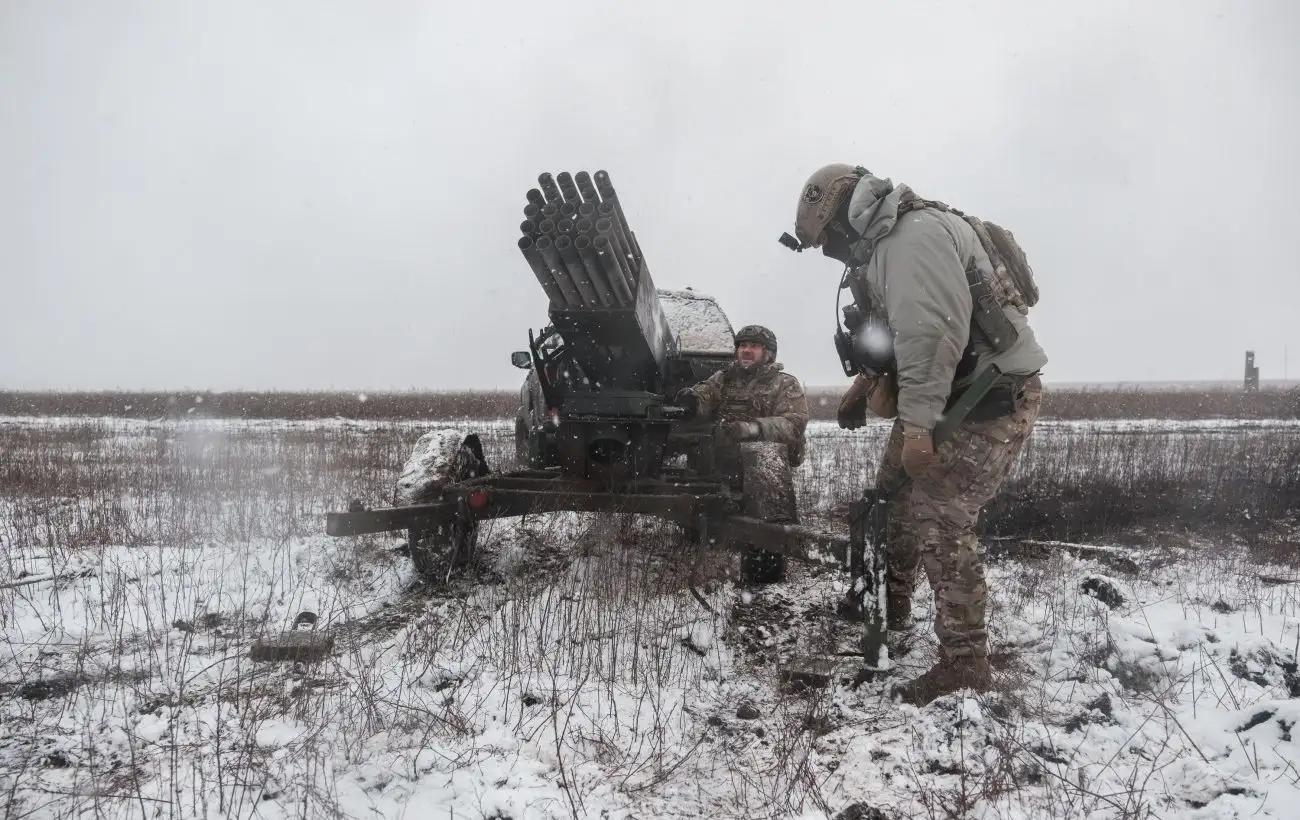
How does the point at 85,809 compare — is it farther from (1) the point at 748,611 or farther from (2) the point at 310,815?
(1) the point at 748,611

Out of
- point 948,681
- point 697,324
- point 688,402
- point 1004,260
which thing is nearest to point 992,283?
point 1004,260

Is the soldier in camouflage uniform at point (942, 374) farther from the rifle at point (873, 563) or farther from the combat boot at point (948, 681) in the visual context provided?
the rifle at point (873, 563)

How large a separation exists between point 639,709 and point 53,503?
6.98 metres

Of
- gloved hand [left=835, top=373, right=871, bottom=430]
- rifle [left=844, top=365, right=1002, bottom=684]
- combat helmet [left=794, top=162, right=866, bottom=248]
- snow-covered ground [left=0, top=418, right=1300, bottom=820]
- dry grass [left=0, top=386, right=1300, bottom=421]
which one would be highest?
combat helmet [left=794, top=162, right=866, bottom=248]

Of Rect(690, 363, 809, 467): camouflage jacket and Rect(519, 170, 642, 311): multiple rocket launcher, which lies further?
Rect(690, 363, 809, 467): camouflage jacket

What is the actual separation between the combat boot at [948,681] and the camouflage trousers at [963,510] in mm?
44

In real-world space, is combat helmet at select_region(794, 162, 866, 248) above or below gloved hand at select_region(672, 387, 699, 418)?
above

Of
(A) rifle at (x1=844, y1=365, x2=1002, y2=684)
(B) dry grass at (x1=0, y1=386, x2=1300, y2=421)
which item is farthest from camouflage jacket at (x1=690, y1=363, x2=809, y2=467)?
(B) dry grass at (x1=0, y1=386, x2=1300, y2=421)

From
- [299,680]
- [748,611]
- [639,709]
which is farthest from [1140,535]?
[299,680]

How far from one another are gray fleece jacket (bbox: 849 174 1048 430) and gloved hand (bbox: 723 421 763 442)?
213 centimetres

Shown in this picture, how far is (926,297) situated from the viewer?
2.93 m

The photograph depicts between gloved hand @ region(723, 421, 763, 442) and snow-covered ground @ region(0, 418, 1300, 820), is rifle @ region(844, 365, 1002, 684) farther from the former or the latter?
gloved hand @ region(723, 421, 763, 442)

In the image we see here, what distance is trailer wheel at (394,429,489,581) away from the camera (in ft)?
15.5

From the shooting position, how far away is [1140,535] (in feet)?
20.2
